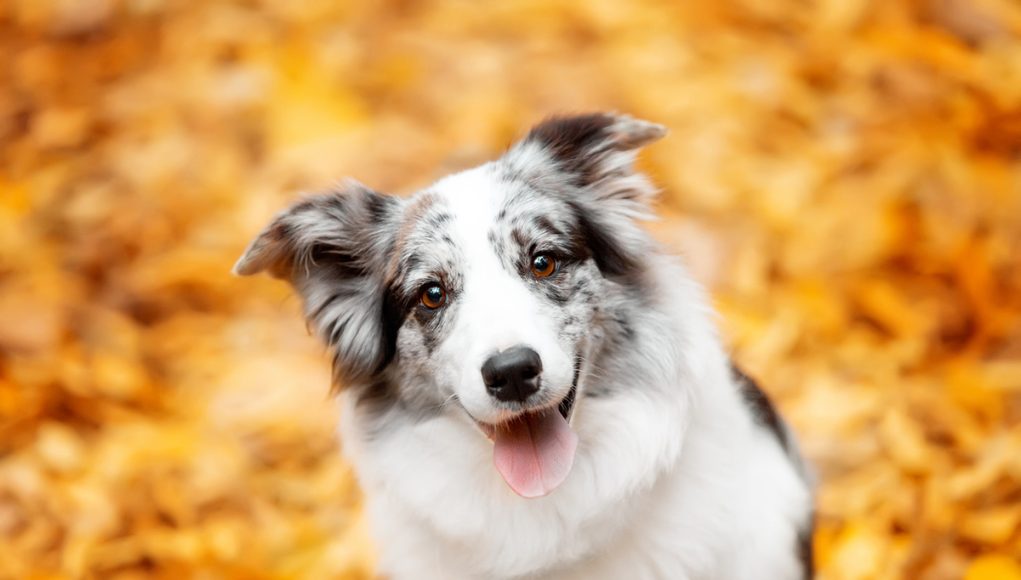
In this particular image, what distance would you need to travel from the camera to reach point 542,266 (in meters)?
2.91

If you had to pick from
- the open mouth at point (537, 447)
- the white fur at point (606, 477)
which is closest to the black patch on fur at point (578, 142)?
the white fur at point (606, 477)

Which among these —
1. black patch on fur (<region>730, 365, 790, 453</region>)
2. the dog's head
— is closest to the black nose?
the dog's head

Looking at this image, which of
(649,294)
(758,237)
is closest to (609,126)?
(649,294)

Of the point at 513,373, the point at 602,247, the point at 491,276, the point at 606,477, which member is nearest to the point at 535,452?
the point at 606,477

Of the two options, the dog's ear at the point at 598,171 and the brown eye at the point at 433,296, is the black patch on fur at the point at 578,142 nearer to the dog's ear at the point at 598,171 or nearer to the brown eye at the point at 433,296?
the dog's ear at the point at 598,171

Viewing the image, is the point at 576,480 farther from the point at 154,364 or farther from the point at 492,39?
the point at 492,39

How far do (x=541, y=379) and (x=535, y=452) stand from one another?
11.1 inches

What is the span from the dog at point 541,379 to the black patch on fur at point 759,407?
3 cm

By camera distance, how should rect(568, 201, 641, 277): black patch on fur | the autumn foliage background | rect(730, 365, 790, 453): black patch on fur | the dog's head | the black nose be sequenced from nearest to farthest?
the black nose < the dog's head < rect(568, 201, 641, 277): black patch on fur < rect(730, 365, 790, 453): black patch on fur < the autumn foliage background

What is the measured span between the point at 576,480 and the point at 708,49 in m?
3.99

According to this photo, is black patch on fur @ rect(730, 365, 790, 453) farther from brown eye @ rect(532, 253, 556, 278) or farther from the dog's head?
brown eye @ rect(532, 253, 556, 278)

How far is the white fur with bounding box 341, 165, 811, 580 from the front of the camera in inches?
112

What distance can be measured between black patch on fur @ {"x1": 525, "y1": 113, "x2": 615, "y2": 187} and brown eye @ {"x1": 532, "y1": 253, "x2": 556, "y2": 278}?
348 mm

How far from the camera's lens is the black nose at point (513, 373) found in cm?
259
